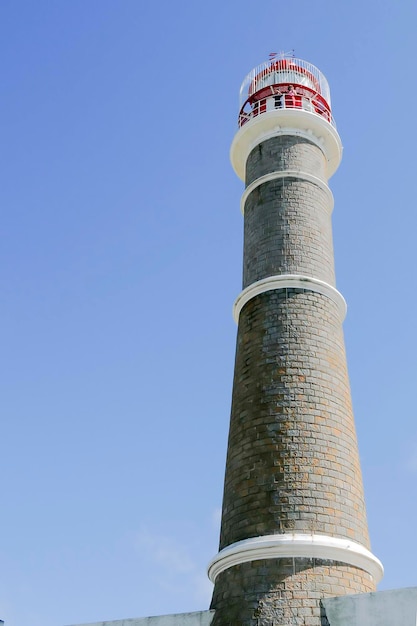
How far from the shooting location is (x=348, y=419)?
14.3 metres

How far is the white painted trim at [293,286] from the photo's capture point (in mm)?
15148

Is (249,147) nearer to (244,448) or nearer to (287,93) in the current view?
(287,93)

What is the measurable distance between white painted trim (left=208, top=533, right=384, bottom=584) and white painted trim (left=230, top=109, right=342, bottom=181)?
968 centimetres

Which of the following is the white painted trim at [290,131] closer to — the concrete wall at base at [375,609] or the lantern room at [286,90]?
the lantern room at [286,90]

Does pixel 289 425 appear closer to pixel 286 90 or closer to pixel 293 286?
pixel 293 286

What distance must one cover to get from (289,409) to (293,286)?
2782mm

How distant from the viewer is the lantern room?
734 inches

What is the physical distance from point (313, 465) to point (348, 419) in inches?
66.2

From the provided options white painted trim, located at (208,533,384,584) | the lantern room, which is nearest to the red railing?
the lantern room

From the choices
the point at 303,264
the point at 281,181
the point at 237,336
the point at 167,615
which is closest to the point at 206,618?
the point at 167,615

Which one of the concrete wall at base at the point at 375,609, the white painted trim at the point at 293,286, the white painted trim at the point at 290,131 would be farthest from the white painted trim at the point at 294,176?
the concrete wall at base at the point at 375,609

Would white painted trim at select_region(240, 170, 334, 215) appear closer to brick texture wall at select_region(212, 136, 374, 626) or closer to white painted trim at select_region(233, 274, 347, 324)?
brick texture wall at select_region(212, 136, 374, 626)

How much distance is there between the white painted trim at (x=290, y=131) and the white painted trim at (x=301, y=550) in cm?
968

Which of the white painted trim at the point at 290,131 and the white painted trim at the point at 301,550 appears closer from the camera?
the white painted trim at the point at 301,550
